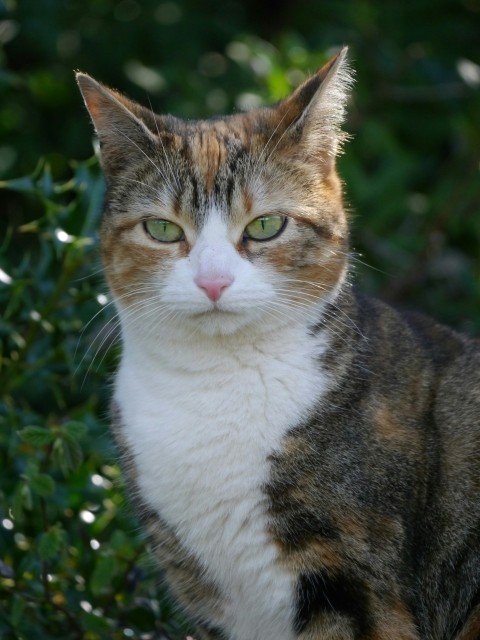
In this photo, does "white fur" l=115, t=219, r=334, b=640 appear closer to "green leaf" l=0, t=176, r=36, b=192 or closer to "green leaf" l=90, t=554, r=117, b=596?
"green leaf" l=90, t=554, r=117, b=596

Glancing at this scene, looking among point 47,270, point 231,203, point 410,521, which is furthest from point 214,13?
point 410,521

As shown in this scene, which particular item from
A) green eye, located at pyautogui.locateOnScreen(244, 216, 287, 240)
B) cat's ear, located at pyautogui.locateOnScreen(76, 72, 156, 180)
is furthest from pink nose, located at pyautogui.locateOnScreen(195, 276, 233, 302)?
cat's ear, located at pyautogui.locateOnScreen(76, 72, 156, 180)

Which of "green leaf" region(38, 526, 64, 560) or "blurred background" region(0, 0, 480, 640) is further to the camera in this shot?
"blurred background" region(0, 0, 480, 640)

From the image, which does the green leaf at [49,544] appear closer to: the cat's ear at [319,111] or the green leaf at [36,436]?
the green leaf at [36,436]

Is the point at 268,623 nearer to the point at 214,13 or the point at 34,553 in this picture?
the point at 34,553

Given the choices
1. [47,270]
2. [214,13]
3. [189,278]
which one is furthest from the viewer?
[214,13]

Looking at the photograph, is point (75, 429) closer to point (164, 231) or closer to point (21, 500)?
point (21, 500)

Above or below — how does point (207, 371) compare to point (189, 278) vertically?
below

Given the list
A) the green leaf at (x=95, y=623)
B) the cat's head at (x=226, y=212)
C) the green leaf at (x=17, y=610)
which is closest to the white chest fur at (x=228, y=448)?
the cat's head at (x=226, y=212)

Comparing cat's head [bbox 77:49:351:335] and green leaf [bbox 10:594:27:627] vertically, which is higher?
cat's head [bbox 77:49:351:335]
